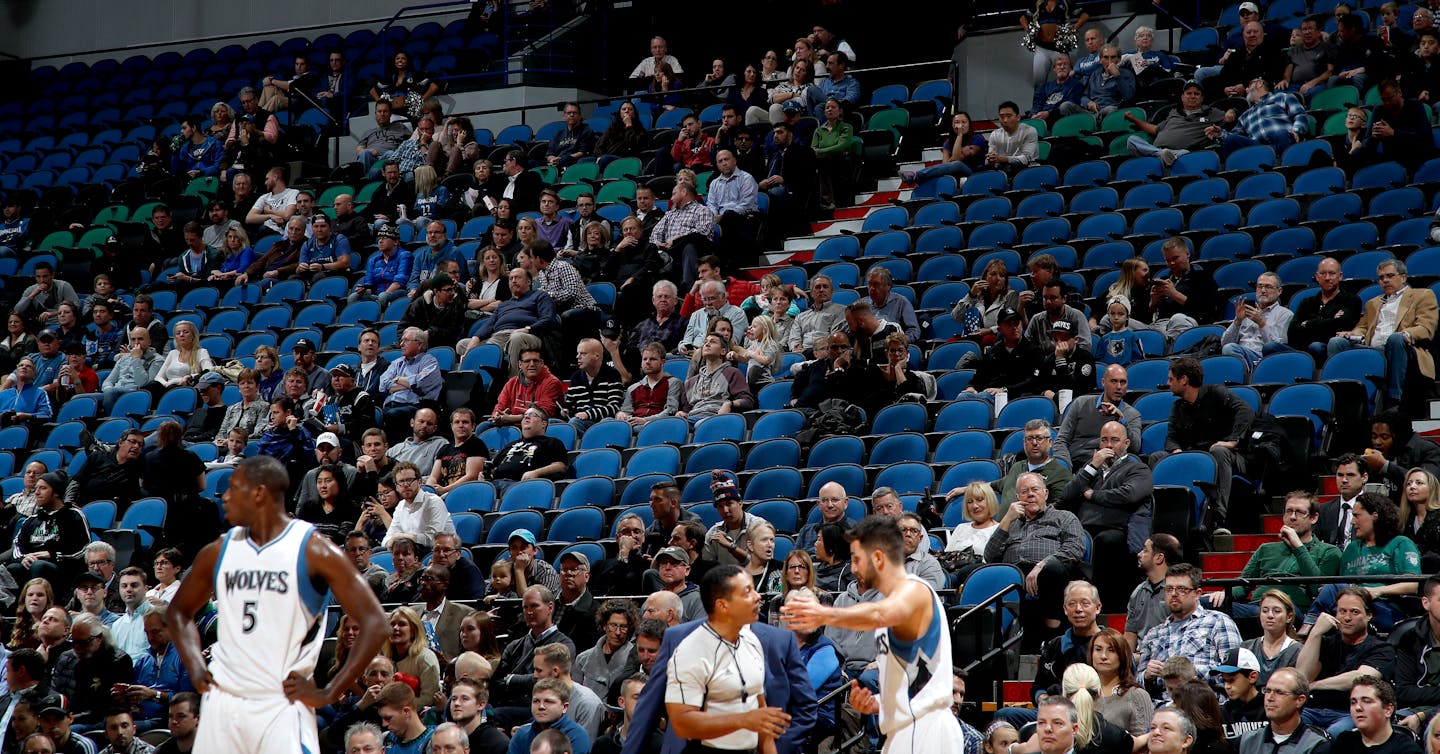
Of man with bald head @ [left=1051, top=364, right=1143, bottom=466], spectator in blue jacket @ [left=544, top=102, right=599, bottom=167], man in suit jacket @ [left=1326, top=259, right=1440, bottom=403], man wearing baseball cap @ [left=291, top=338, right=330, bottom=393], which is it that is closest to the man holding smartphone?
man in suit jacket @ [left=1326, top=259, right=1440, bottom=403]

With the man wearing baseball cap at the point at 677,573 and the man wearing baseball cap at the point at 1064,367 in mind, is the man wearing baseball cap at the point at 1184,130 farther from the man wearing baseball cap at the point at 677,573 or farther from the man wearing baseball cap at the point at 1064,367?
the man wearing baseball cap at the point at 677,573

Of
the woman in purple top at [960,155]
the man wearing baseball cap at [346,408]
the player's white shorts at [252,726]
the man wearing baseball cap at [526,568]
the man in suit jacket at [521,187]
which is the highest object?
the woman in purple top at [960,155]

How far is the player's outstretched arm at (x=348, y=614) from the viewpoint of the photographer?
565 cm

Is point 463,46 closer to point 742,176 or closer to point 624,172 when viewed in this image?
point 624,172

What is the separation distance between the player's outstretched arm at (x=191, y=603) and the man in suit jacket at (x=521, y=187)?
12.4m

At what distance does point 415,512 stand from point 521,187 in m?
6.79

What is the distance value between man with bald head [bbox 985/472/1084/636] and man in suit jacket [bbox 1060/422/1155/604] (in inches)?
10.6

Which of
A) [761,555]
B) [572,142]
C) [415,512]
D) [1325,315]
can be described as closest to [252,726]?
[761,555]

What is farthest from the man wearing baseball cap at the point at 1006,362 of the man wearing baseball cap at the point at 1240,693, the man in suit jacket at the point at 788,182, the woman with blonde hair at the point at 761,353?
the man in suit jacket at the point at 788,182

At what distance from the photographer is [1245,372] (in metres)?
11.8

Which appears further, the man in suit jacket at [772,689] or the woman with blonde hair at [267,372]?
the woman with blonde hair at [267,372]

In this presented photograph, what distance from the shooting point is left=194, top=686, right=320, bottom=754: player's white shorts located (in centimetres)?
570

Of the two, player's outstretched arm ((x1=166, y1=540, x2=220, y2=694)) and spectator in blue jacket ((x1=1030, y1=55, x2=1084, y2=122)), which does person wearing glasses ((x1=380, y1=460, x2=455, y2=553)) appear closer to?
player's outstretched arm ((x1=166, y1=540, x2=220, y2=694))

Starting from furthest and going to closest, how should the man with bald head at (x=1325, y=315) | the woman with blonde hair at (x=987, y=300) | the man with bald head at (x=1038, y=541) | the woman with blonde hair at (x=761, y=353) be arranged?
1. the woman with blonde hair at (x=761, y=353)
2. the woman with blonde hair at (x=987, y=300)
3. the man with bald head at (x=1325, y=315)
4. the man with bald head at (x=1038, y=541)
